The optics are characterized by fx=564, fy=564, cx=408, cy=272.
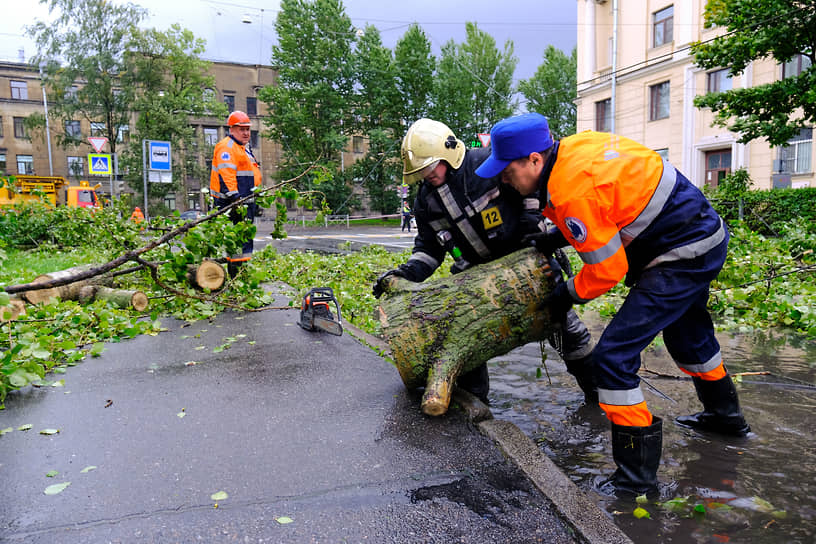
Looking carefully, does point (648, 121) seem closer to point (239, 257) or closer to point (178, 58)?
point (239, 257)

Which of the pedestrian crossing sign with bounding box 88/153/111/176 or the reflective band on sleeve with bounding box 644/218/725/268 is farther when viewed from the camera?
the pedestrian crossing sign with bounding box 88/153/111/176

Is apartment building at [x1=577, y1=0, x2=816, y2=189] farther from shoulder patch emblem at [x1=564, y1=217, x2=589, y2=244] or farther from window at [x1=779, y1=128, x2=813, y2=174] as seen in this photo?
shoulder patch emblem at [x1=564, y1=217, x2=589, y2=244]

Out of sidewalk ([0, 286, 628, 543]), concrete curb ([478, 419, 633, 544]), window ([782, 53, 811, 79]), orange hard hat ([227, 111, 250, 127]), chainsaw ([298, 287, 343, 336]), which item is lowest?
sidewalk ([0, 286, 628, 543])

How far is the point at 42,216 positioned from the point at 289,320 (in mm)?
12301

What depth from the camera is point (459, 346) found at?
3283 millimetres

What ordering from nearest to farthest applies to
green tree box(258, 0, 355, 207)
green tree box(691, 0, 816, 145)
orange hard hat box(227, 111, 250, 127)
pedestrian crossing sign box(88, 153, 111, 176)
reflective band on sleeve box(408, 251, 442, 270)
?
1. reflective band on sleeve box(408, 251, 442, 270)
2. orange hard hat box(227, 111, 250, 127)
3. green tree box(691, 0, 816, 145)
4. pedestrian crossing sign box(88, 153, 111, 176)
5. green tree box(258, 0, 355, 207)

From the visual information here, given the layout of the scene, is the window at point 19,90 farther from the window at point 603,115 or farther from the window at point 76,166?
the window at point 603,115

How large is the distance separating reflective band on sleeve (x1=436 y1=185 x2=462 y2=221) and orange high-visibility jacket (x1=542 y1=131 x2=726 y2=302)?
895 mm

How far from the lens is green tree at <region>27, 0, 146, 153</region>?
36.2m

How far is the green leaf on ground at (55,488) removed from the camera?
252cm

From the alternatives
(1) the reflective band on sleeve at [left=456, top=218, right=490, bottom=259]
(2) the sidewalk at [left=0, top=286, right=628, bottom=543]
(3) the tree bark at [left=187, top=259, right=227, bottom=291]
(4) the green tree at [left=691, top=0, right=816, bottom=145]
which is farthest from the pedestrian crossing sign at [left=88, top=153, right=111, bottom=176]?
(1) the reflective band on sleeve at [left=456, top=218, right=490, bottom=259]

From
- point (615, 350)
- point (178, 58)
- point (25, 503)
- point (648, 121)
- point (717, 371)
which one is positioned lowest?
point (25, 503)

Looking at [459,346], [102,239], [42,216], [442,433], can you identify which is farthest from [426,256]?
[42,216]

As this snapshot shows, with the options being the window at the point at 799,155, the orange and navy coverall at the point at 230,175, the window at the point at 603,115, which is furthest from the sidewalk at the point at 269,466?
the window at the point at 603,115
